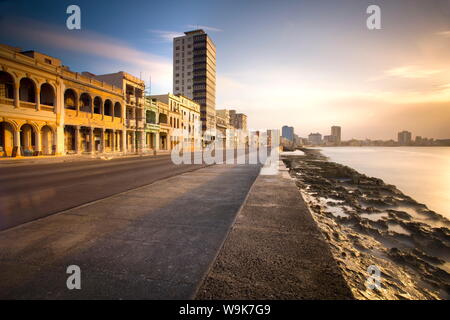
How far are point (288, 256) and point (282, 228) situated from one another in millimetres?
996

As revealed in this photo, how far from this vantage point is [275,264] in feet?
8.45

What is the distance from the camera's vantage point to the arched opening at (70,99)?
1061 inches

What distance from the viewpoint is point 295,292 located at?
2.05 metres

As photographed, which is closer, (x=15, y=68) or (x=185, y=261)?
A: (x=185, y=261)

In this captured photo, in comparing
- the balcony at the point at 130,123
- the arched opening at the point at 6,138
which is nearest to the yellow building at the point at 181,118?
the balcony at the point at 130,123

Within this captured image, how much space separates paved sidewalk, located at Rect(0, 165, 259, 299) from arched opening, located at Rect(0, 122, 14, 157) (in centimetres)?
2359

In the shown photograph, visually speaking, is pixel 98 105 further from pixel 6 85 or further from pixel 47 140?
pixel 6 85

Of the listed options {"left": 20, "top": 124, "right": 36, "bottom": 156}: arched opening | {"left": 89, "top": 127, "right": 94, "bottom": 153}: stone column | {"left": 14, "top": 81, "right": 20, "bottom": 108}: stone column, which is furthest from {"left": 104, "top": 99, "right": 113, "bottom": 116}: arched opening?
{"left": 14, "top": 81, "right": 20, "bottom": 108}: stone column

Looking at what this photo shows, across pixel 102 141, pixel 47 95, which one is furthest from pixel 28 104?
pixel 102 141

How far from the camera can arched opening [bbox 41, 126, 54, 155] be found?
79.8 ft

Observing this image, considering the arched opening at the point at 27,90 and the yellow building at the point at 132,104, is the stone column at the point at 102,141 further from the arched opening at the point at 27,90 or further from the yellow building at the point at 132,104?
the arched opening at the point at 27,90

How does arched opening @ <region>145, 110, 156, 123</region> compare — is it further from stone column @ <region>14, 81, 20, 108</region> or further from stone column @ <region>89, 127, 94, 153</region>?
stone column @ <region>14, 81, 20, 108</region>
